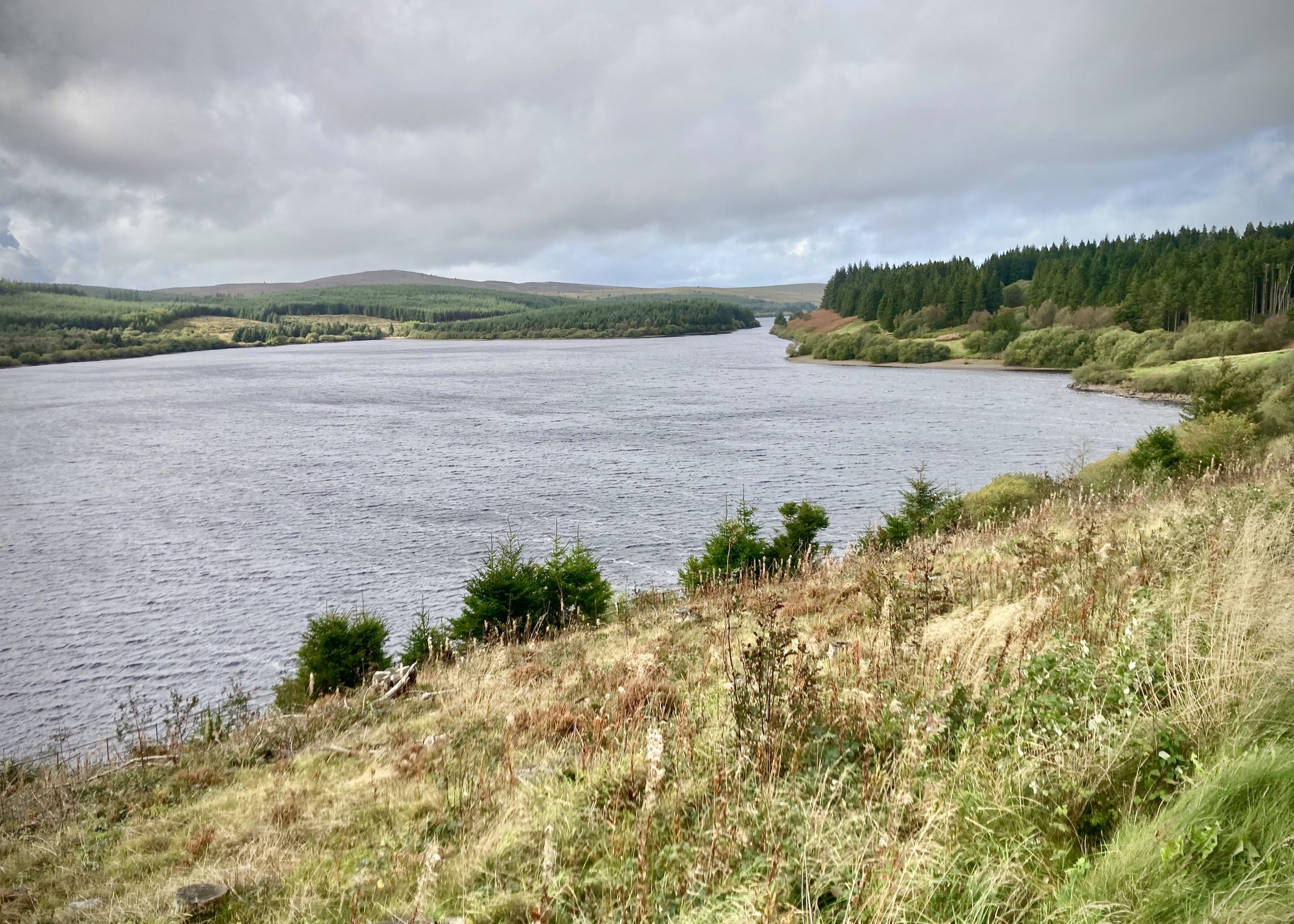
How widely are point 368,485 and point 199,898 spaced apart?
121 ft

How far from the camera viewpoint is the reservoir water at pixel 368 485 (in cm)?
2239

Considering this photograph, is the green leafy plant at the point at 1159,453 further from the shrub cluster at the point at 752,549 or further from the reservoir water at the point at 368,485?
the shrub cluster at the point at 752,549

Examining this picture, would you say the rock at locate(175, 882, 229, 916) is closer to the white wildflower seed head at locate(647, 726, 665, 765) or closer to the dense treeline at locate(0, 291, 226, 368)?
the white wildflower seed head at locate(647, 726, 665, 765)

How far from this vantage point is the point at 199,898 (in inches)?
194

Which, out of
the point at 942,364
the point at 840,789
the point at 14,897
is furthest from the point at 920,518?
the point at 942,364

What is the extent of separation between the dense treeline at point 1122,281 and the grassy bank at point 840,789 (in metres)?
98.3

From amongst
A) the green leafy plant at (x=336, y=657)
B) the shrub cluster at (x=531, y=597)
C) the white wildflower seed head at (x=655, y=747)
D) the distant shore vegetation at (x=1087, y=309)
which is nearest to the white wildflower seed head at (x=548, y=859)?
the white wildflower seed head at (x=655, y=747)

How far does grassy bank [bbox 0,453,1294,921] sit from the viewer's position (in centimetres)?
342

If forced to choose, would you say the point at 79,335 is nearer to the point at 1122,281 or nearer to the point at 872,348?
the point at 872,348

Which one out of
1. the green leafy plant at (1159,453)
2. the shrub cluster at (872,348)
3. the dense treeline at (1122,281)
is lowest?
the green leafy plant at (1159,453)

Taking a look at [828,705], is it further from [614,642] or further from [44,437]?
[44,437]

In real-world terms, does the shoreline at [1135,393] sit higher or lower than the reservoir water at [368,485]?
higher

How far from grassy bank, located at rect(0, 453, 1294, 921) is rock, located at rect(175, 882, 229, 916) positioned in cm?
11

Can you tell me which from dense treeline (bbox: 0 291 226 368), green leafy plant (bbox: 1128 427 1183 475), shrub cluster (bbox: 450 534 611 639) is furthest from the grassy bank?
dense treeline (bbox: 0 291 226 368)
